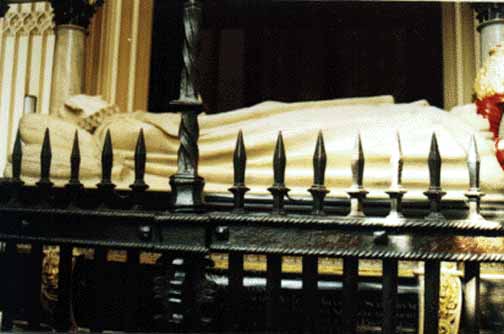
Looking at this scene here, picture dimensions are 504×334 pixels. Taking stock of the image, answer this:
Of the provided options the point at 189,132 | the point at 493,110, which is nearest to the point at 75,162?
the point at 189,132

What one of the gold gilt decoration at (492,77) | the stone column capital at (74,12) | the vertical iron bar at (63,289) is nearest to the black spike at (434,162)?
the gold gilt decoration at (492,77)

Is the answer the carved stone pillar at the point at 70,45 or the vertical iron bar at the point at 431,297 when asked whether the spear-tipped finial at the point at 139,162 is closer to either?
the vertical iron bar at the point at 431,297

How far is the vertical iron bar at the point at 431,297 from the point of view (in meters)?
1.48

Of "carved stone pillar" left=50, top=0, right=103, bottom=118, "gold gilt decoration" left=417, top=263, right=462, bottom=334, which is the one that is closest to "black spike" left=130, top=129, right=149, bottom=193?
"gold gilt decoration" left=417, top=263, right=462, bottom=334

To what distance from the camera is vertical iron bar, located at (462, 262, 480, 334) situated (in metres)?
1.50

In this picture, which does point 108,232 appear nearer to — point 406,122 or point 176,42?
point 406,122

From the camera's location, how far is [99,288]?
181 cm

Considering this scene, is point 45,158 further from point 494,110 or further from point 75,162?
point 494,110

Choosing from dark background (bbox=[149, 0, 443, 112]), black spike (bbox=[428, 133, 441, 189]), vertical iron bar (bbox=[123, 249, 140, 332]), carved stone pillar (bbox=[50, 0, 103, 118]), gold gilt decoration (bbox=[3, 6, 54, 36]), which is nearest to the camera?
black spike (bbox=[428, 133, 441, 189])

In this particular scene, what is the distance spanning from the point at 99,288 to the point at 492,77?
135cm

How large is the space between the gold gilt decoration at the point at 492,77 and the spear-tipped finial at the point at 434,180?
1.79ft

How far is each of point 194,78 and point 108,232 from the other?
467mm

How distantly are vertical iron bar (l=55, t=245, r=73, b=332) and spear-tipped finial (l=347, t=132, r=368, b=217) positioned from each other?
0.80 meters

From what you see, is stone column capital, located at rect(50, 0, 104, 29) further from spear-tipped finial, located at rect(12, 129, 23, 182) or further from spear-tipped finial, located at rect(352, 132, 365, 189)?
spear-tipped finial, located at rect(352, 132, 365, 189)
